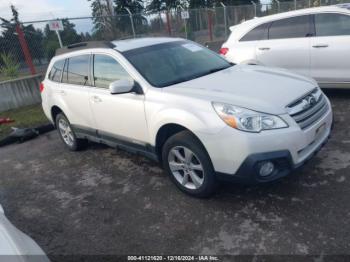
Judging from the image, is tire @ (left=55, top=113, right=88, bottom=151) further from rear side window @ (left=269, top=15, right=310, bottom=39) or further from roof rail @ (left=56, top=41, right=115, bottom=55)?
rear side window @ (left=269, top=15, right=310, bottom=39)

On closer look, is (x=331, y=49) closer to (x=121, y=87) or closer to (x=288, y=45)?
(x=288, y=45)

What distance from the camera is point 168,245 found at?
9.60 ft

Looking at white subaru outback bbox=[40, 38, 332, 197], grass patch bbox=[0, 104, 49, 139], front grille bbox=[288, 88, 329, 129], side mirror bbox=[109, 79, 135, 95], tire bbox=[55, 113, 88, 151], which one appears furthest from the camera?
grass patch bbox=[0, 104, 49, 139]

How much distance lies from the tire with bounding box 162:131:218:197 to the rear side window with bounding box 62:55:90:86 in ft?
6.10

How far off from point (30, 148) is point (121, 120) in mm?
3122

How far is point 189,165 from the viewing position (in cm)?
346

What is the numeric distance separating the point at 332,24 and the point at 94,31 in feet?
27.8

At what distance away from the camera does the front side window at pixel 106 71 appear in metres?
4.05

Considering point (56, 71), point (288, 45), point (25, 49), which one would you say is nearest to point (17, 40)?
point (25, 49)

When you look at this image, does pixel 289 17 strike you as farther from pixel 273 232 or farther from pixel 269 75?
pixel 273 232

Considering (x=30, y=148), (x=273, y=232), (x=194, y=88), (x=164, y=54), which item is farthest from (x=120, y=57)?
(x=30, y=148)

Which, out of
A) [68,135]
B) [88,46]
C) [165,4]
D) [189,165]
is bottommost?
[68,135]

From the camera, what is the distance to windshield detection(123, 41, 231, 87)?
12.7 feet

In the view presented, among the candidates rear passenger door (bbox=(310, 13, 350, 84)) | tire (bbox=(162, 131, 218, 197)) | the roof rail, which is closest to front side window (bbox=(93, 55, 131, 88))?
the roof rail
